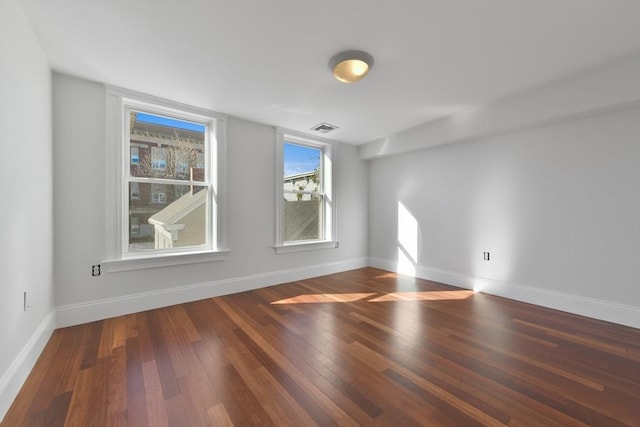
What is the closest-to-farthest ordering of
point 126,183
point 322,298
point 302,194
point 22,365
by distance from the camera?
point 22,365
point 126,183
point 322,298
point 302,194

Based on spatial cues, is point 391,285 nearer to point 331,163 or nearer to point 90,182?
point 331,163

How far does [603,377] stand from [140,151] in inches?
172

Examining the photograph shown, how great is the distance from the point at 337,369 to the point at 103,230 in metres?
2.57

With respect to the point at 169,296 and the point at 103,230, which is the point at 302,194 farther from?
the point at 103,230

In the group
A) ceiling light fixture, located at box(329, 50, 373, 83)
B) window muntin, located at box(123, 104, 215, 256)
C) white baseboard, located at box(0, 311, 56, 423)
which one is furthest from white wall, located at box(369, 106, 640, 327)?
white baseboard, located at box(0, 311, 56, 423)

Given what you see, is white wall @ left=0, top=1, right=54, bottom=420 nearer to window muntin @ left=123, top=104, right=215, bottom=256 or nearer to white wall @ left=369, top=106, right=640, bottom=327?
window muntin @ left=123, top=104, right=215, bottom=256

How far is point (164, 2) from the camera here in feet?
5.20

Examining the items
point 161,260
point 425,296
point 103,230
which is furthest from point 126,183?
point 425,296

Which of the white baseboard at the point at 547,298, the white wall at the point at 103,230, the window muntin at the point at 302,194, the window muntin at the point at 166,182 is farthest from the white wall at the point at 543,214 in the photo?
the window muntin at the point at 166,182

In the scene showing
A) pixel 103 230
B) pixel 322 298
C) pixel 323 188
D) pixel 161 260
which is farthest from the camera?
pixel 323 188

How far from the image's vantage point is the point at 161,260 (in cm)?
283

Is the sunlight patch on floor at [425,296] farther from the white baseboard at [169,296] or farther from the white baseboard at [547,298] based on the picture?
the white baseboard at [169,296]

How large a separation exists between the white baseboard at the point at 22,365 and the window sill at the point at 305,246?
234cm

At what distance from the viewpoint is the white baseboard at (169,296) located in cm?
240
